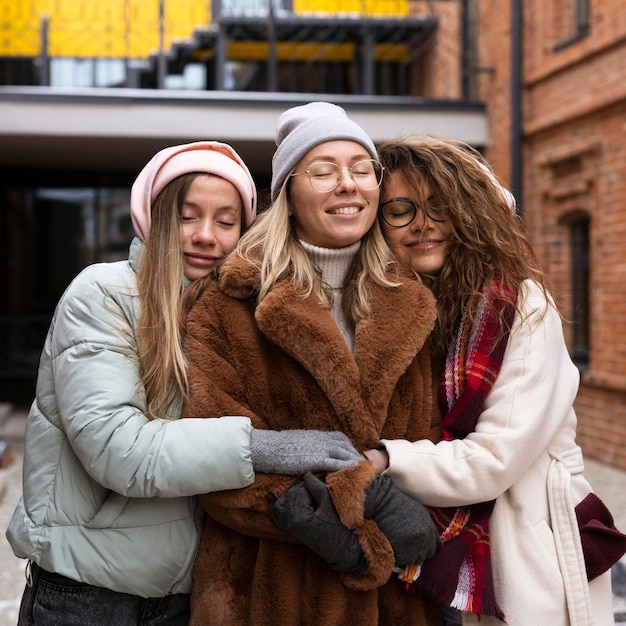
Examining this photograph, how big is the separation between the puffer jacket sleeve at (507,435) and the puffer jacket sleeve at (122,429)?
0.43 metres

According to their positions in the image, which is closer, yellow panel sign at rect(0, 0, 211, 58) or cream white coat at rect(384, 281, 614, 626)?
cream white coat at rect(384, 281, 614, 626)

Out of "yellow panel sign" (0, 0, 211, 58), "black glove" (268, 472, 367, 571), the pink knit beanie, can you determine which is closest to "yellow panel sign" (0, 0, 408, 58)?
"yellow panel sign" (0, 0, 211, 58)

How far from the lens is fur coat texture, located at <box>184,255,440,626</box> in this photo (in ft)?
6.26

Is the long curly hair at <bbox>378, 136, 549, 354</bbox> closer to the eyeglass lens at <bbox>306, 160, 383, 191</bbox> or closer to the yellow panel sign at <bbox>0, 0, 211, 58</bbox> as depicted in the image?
the eyeglass lens at <bbox>306, 160, 383, 191</bbox>

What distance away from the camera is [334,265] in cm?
216

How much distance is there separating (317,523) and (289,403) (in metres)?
0.35

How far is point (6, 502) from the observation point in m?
6.27

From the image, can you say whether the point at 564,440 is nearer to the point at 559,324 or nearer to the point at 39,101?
the point at 559,324

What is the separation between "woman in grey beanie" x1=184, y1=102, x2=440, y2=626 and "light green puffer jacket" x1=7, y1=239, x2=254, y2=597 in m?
0.09

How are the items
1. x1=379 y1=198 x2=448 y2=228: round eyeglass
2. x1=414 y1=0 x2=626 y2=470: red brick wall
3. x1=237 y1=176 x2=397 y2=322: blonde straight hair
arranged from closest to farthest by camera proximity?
x1=237 y1=176 x2=397 y2=322: blonde straight hair → x1=379 y1=198 x2=448 y2=228: round eyeglass → x1=414 y1=0 x2=626 y2=470: red brick wall

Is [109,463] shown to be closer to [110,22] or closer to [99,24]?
[110,22]

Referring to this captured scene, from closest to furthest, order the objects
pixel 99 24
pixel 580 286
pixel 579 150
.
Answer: pixel 579 150 → pixel 580 286 → pixel 99 24

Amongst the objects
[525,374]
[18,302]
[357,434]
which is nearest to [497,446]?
[525,374]

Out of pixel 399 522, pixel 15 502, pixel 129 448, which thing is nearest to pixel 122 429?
pixel 129 448
